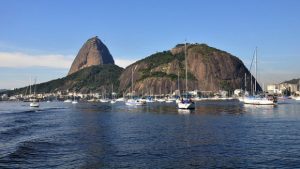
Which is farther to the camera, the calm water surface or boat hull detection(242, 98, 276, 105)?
boat hull detection(242, 98, 276, 105)

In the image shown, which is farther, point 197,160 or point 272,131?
point 272,131

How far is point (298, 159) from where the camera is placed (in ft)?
113

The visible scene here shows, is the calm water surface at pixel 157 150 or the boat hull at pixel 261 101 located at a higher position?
the boat hull at pixel 261 101

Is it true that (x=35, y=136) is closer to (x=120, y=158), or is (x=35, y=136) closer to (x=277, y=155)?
(x=120, y=158)

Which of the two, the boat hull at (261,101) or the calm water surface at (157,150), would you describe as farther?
the boat hull at (261,101)

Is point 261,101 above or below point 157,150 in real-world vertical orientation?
above

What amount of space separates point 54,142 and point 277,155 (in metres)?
25.6

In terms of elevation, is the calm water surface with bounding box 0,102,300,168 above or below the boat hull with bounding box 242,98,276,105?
below

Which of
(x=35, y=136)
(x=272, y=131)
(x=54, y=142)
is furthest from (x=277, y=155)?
(x=35, y=136)

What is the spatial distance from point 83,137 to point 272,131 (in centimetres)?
2566

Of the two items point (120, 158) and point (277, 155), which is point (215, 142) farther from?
point (120, 158)

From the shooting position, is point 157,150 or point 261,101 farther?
point 261,101

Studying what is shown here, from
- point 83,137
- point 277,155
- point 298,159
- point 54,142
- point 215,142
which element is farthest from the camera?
point 83,137

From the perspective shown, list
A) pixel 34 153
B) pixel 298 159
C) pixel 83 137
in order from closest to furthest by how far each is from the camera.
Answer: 1. pixel 298 159
2. pixel 34 153
3. pixel 83 137
